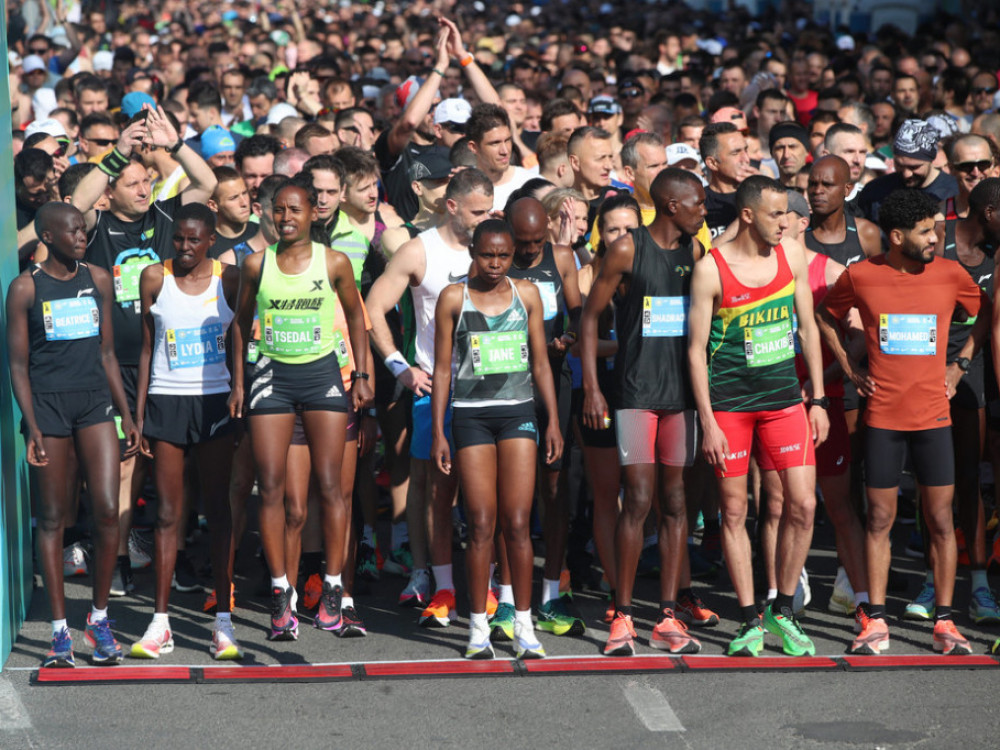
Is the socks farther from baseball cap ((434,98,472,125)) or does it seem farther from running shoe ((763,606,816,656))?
baseball cap ((434,98,472,125))

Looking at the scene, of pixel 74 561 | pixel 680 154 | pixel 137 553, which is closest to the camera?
pixel 74 561

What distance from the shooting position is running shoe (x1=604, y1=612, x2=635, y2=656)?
648 cm

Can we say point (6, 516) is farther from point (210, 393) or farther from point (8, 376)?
point (210, 393)

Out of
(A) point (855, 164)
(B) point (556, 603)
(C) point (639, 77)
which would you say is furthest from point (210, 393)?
(C) point (639, 77)

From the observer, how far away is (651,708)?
582cm

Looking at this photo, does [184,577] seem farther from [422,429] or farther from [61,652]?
[422,429]

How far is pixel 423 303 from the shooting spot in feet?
23.5

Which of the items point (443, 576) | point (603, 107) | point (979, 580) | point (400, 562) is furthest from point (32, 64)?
point (979, 580)

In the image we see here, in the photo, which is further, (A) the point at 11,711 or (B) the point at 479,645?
(B) the point at 479,645

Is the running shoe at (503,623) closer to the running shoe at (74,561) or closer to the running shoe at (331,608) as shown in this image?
the running shoe at (331,608)

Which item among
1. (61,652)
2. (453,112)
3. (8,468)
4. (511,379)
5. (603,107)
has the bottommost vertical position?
(61,652)

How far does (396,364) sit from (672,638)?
6.06ft

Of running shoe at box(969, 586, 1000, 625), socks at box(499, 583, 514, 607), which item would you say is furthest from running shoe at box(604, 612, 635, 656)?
running shoe at box(969, 586, 1000, 625)

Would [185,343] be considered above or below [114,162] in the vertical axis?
below
